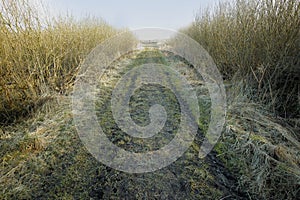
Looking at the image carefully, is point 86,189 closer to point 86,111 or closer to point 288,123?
point 86,111

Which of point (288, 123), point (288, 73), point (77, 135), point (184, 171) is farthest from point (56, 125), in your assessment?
point (288, 73)

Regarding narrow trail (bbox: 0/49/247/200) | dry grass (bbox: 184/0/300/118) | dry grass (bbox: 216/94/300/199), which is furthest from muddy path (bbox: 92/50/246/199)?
dry grass (bbox: 184/0/300/118)

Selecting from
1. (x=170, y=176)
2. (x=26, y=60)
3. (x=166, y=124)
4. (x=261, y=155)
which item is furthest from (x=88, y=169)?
(x=26, y=60)

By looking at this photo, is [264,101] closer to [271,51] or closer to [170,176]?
[271,51]

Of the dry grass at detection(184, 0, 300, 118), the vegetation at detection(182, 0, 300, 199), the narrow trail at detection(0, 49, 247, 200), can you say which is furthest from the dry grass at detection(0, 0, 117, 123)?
the dry grass at detection(184, 0, 300, 118)

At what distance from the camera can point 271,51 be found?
3.07 meters

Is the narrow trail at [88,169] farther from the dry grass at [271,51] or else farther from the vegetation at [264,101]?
the dry grass at [271,51]

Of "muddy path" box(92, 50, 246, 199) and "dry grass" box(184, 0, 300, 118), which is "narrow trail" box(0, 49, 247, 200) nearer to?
"muddy path" box(92, 50, 246, 199)

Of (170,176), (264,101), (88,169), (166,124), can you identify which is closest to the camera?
(170,176)

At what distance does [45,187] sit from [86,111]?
1641mm

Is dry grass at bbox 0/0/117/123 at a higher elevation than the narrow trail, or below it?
higher

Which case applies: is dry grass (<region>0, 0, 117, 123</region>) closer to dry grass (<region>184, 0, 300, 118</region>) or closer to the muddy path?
the muddy path

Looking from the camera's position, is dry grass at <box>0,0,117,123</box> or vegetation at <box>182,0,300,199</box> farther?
dry grass at <box>0,0,117,123</box>

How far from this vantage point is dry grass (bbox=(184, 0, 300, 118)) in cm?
289
